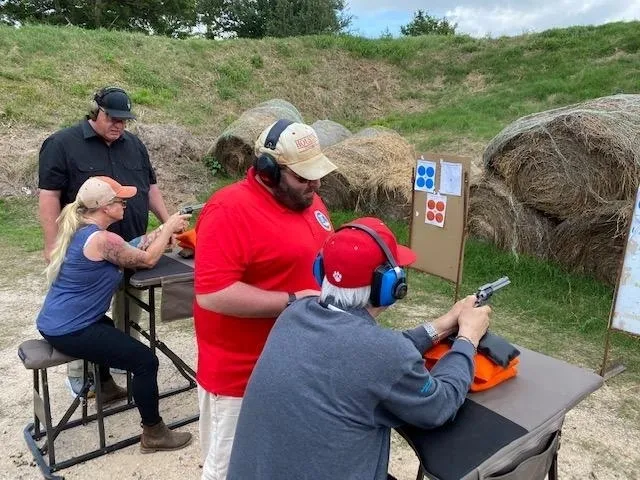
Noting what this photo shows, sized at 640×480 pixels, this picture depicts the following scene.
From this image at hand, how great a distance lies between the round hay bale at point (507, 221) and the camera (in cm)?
615

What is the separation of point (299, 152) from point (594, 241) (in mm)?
4706

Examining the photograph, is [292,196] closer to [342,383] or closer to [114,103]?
[342,383]

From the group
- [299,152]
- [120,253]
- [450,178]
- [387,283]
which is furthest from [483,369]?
[450,178]

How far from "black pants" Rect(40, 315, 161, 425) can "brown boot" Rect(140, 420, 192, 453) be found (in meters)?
0.15

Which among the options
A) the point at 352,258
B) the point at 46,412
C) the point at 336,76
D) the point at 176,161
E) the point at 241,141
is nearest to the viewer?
the point at 352,258

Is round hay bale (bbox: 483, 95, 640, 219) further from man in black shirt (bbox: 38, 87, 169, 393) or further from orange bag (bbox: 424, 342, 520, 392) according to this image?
man in black shirt (bbox: 38, 87, 169, 393)

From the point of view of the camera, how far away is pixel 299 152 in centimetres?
199

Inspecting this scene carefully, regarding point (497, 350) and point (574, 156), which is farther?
point (574, 156)

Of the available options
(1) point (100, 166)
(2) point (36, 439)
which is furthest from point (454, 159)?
(2) point (36, 439)

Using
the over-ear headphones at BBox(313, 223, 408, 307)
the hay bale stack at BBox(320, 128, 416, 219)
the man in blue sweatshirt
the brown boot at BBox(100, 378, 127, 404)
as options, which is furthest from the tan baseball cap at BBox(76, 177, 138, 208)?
the hay bale stack at BBox(320, 128, 416, 219)

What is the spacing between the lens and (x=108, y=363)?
2.97 meters

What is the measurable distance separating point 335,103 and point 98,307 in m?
14.6

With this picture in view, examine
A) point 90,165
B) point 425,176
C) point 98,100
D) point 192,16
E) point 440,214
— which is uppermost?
point 192,16

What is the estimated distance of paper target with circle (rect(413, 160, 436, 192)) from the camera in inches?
222
